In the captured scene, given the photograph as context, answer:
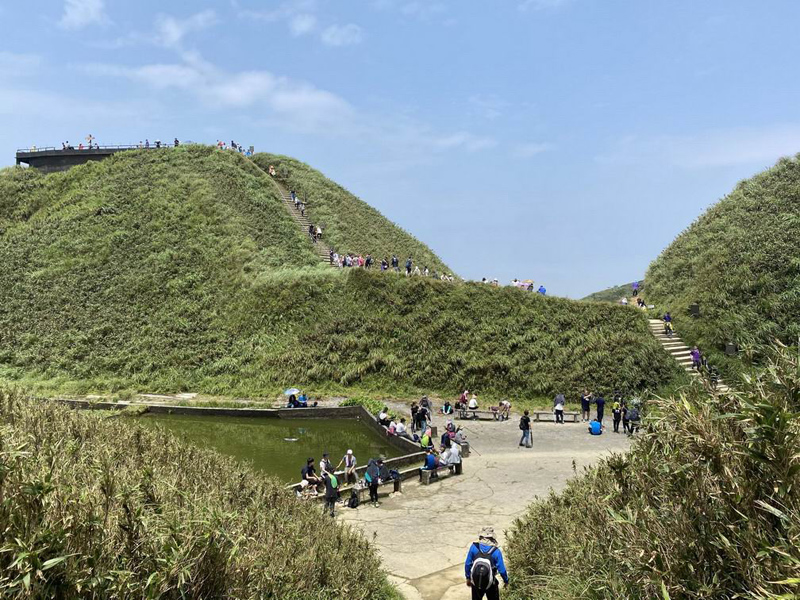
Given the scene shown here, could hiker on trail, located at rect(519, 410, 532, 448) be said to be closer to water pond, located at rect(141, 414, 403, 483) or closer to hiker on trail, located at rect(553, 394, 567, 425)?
hiker on trail, located at rect(553, 394, 567, 425)

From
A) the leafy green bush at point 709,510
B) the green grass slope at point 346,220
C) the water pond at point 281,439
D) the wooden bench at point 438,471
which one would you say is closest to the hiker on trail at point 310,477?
the water pond at point 281,439

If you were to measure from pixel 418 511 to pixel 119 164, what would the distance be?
5141 cm

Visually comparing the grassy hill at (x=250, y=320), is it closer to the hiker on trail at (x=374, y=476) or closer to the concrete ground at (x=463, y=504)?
the concrete ground at (x=463, y=504)

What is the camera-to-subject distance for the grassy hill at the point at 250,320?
26766mm

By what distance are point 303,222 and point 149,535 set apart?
40.2 metres

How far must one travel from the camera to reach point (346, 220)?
46500 mm

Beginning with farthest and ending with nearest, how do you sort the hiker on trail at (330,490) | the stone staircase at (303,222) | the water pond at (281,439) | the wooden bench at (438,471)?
the stone staircase at (303,222) → the water pond at (281,439) → the wooden bench at (438,471) → the hiker on trail at (330,490)

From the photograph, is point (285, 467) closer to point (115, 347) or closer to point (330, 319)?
point (330, 319)

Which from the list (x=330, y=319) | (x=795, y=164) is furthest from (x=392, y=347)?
(x=795, y=164)

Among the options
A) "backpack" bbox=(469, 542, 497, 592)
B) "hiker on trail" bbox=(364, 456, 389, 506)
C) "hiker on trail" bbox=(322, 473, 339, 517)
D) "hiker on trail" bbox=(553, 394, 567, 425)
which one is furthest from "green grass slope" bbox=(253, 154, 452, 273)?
"backpack" bbox=(469, 542, 497, 592)

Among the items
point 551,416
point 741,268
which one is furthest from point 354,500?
point 741,268

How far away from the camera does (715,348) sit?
86.4ft

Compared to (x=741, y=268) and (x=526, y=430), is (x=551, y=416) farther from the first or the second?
(x=741, y=268)

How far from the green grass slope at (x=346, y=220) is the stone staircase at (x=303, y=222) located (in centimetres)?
61
